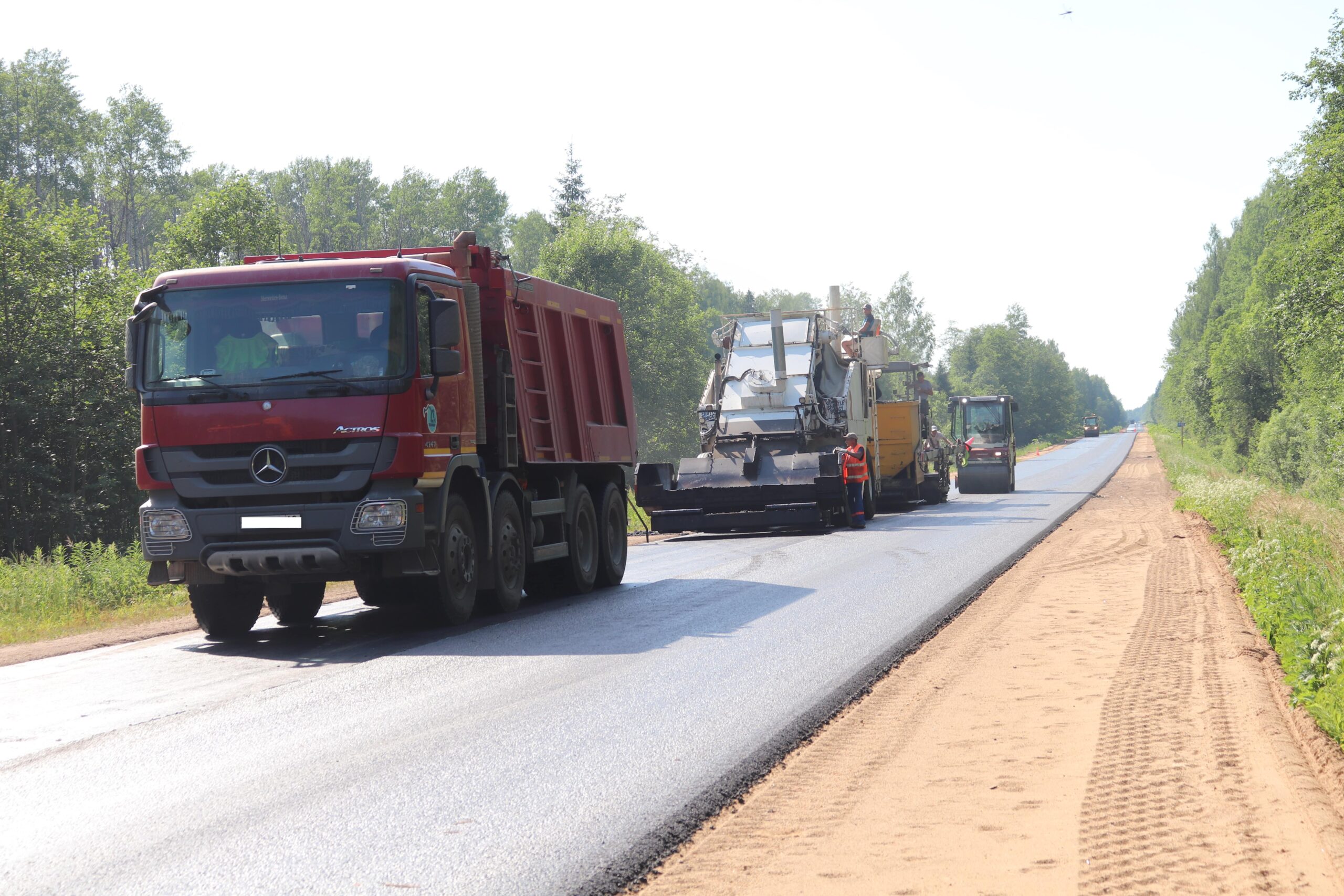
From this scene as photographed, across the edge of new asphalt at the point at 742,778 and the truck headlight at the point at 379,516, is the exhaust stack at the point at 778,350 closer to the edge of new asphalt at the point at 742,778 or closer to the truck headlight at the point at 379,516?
the edge of new asphalt at the point at 742,778

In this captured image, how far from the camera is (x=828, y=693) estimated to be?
26.4 feet

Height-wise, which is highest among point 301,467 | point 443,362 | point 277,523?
point 443,362

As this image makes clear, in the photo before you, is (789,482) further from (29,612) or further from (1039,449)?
(1039,449)

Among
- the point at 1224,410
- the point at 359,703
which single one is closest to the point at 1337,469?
the point at 1224,410

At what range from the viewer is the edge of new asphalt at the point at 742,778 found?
4656 millimetres

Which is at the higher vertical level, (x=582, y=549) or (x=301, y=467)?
(x=301, y=467)

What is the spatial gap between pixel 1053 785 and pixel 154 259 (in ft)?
147

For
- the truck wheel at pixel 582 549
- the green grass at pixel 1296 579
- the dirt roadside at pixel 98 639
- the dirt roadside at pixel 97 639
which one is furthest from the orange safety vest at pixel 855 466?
the dirt roadside at pixel 97 639

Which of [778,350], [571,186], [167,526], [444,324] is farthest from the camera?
[571,186]

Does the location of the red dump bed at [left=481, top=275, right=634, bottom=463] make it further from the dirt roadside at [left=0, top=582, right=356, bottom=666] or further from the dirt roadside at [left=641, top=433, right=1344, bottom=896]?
the dirt roadside at [left=641, top=433, right=1344, bottom=896]

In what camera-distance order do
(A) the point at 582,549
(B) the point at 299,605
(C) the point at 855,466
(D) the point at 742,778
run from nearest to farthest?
(D) the point at 742,778 < (B) the point at 299,605 < (A) the point at 582,549 < (C) the point at 855,466

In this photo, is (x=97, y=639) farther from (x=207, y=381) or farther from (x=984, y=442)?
(x=984, y=442)

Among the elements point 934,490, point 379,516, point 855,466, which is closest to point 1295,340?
point 934,490

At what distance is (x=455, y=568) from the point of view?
1113 centimetres
